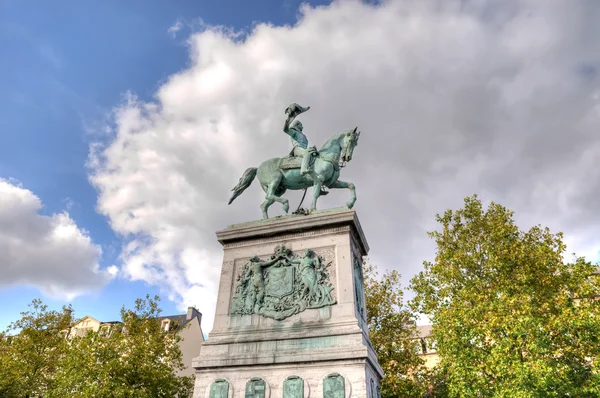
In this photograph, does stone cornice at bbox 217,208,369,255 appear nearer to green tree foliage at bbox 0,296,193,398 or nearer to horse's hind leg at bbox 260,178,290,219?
horse's hind leg at bbox 260,178,290,219

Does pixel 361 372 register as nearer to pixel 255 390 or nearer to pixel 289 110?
pixel 255 390

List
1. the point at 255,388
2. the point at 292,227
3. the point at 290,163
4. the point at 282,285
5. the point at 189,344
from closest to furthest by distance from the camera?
1. the point at 255,388
2. the point at 282,285
3. the point at 292,227
4. the point at 290,163
5. the point at 189,344

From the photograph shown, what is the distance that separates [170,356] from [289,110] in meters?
20.3

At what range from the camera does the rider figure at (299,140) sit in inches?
461

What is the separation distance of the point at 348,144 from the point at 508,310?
1269 cm

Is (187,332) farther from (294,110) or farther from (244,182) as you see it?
(294,110)

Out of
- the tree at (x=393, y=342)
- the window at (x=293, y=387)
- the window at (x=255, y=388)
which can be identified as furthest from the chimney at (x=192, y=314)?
the window at (x=293, y=387)

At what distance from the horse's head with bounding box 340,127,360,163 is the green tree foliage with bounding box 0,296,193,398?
18.3 meters

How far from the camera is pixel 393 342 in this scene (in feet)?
85.3

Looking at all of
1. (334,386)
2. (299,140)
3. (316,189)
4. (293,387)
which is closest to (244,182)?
(299,140)

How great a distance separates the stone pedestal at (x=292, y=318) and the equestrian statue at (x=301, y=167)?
123 cm

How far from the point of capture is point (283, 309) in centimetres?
964

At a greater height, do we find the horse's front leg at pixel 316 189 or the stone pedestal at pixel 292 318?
the horse's front leg at pixel 316 189

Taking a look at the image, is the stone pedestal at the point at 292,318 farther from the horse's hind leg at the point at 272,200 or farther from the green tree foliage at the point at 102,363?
the green tree foliage at the point at 102,363
